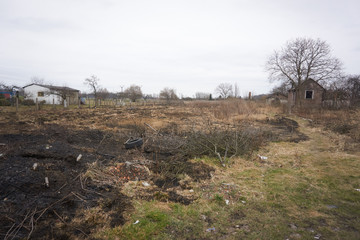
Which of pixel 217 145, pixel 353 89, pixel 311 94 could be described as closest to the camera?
pixel 217 145

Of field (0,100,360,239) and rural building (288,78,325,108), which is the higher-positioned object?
rural building (288,78,325,108)

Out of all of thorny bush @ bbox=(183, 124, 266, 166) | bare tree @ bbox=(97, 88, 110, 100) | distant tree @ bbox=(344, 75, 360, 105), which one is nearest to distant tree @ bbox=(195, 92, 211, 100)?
bare tree @ bbox=(97, 88, 110, 100)

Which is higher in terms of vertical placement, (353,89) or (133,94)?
(133,94)

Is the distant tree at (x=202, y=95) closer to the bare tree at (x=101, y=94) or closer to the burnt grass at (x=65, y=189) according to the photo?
the bare tree at (x=101, y=94)

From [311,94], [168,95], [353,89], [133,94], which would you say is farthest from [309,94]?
[133,94]

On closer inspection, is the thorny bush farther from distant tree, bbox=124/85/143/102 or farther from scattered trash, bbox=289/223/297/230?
distant tree, bbox=124/85/143/102

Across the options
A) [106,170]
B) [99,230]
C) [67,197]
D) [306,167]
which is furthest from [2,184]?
[306,167]

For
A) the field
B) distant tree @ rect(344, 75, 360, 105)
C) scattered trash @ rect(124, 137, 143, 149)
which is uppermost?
distant tree @ rect(344, 75, 360, 105)

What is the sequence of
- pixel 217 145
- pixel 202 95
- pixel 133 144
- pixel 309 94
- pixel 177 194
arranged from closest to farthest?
pixel 177 194 → pixel 217 145 → pixel 133 144 → pixel 309 94 → pixel 202 95

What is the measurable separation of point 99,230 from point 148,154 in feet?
13.0

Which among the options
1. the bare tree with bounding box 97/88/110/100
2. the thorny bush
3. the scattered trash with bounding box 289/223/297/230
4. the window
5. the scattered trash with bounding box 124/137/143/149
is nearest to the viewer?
the scattered trash with bounding box 289/223/297/230

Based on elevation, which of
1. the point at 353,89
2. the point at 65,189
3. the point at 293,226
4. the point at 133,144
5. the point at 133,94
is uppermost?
the point at 133,94

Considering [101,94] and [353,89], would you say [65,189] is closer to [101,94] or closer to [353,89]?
[353,89]

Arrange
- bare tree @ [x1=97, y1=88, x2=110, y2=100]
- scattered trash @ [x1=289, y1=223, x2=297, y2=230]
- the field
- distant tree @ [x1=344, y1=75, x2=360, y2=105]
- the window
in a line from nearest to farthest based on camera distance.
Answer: the field < scattered trash @ [x1=289, y1=223, x2=297, y2=230] < distant tree @ [x1=344, y1=75, x2=360, y2=105] < the window < bare tree @ [x1=97, y1=88, x2=110, y2=100]
